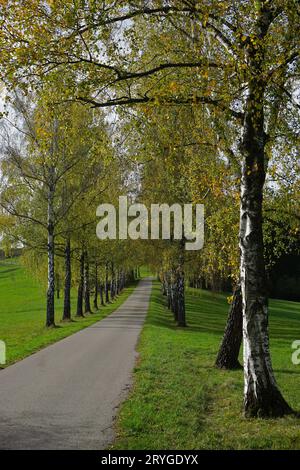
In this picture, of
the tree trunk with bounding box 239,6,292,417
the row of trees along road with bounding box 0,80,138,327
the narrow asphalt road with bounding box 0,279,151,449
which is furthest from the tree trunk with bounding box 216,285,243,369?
the row of trees along road with bounding box 0,80,138,327

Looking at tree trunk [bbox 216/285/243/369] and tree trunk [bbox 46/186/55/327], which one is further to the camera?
tree trunk [bbox 46/186/55/327]

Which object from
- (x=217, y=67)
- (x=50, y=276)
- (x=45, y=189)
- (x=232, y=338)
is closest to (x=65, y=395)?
(x=232, y=338)

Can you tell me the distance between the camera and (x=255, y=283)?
8203 millimetres

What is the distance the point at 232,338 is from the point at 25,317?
27.3 metres

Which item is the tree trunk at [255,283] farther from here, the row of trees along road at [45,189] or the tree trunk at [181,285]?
the tree trunk at [181,285]

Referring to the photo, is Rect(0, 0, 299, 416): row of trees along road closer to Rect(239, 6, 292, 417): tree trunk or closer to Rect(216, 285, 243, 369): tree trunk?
Rect(239, 6, 292, 417): tree trunk

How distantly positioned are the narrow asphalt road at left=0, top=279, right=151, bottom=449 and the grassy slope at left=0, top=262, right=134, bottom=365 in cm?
148

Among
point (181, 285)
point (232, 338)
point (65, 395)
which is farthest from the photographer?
point (181, 285)

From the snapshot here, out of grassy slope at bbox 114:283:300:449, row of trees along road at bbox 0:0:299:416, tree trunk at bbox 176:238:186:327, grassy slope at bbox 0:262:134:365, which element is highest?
row of trees along road at bbox 0:0:299:416

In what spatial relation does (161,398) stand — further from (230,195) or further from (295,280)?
(295,280)

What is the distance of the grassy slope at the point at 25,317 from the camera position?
18.4 m

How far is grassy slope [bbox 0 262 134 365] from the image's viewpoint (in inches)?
723

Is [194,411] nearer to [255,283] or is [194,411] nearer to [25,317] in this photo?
[255,283]

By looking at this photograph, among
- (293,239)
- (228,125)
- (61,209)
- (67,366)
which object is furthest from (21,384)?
(61,209)
